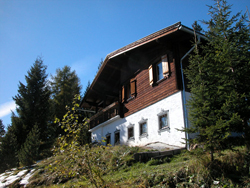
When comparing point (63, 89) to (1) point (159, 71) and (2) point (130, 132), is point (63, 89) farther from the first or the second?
(1) point (159, 71)

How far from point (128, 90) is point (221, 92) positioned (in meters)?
10.8

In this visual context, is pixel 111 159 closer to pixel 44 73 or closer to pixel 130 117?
pixel 130 117

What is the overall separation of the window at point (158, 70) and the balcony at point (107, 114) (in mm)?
4256

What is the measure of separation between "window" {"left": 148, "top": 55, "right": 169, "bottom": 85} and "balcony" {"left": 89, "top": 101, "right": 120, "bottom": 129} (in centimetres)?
426

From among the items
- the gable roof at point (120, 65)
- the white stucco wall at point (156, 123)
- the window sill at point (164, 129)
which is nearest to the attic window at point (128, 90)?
the gable roof at point (120, 65)

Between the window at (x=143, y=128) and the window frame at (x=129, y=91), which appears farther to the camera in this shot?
the window frame at (x=129, y=91)

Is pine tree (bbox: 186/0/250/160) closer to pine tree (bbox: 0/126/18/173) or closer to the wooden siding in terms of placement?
the wooden siding

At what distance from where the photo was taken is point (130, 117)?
50.2 feet

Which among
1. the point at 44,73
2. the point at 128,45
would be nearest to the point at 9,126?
the point at 44,73

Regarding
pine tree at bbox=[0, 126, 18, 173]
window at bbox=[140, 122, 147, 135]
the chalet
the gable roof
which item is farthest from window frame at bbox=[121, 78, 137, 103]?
pine tree at bbox=[0, 126, 18, 173]

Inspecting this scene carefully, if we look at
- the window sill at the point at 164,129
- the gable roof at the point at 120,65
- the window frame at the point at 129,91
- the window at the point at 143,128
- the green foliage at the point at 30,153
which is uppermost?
the gable roof at the point at 120,65

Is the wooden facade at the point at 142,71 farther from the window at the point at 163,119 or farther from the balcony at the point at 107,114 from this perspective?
the window at the point at 163,119

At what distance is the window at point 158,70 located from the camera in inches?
482

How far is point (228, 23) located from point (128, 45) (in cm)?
816
